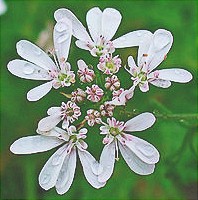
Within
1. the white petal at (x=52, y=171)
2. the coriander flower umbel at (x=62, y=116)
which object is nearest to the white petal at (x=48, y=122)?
the coriander flower umbel at (x=62, y=116)

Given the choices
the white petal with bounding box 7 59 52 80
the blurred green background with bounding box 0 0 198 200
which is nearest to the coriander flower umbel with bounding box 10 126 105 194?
the white petal with bounding box 7 59 52 80

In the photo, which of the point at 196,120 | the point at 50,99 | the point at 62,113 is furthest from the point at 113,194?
the point at 62,113

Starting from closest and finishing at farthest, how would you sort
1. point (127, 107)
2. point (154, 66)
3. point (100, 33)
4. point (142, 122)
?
point (142, 122)
point (154, 66)
point (100, 33)
point (127, 107)

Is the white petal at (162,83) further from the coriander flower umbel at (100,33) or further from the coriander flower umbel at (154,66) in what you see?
the coriander flower umbel at (100,33)

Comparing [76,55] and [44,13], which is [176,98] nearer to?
[76,55]

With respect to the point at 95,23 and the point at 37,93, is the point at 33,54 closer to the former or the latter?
the point at 37,93

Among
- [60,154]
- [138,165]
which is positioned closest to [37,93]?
[60,154]

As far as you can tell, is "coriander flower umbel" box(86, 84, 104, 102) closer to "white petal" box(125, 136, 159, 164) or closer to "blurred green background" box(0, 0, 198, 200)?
"white petal" box(125, 136, 159, 164)
